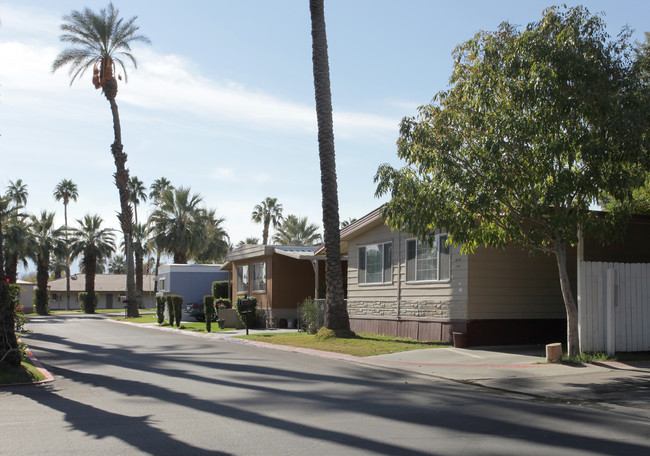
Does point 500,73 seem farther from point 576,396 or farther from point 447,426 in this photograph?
point 447,426

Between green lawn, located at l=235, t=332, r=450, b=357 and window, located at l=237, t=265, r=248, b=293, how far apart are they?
1068cm

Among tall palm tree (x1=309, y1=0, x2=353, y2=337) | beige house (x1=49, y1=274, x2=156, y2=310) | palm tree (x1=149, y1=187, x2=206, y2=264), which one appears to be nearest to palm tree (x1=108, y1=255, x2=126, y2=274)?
beige house (x1=49, y1=274, x2=156, y2=310)

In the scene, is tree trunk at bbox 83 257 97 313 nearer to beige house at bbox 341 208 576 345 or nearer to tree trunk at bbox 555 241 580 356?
beige house at bbox 341 208 576 345

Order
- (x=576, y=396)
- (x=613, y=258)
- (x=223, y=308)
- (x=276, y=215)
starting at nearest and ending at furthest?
(x=576, y=396)
(x=613, y=258)
(x=223, y=308)
(x=276, y=215)

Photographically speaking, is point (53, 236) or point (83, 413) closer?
point (83, 413)

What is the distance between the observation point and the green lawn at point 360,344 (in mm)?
17281

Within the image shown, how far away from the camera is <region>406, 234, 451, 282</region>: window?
19.1 metres

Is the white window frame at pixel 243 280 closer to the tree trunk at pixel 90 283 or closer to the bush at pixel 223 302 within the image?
the bush at pixel 223 302

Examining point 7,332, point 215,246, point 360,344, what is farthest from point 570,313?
point 215,246

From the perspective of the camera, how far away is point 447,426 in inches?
312

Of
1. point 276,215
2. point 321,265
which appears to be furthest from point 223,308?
point 276,215

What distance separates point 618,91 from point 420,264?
28.6 feet

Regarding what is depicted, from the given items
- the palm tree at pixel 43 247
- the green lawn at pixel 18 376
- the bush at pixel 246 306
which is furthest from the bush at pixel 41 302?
the green lawn at pixel 18 376

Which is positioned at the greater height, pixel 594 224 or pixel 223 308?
pixel 594 224
